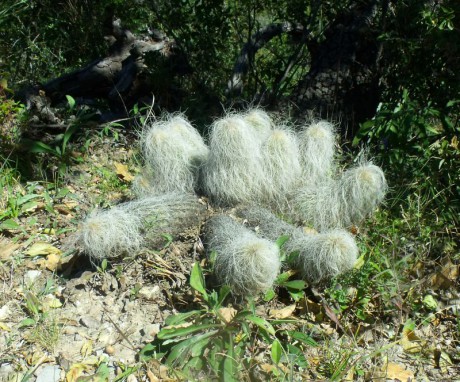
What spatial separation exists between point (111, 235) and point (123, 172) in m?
1.04

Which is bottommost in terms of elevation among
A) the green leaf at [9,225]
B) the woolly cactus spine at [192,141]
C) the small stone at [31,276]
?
the small stone at [31,276]

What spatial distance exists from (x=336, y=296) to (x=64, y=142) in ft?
6.84

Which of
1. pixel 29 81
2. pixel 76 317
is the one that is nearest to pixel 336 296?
pixel 76 317

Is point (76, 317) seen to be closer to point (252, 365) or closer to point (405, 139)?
point (252, 365)

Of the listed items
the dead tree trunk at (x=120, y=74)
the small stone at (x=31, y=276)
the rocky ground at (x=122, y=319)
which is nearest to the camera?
the rocky ground at (x=122, y=319)

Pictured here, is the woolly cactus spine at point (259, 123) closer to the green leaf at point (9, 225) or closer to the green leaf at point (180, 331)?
the green leaf at point (180, 331)

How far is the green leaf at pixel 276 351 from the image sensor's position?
2385 millimetres

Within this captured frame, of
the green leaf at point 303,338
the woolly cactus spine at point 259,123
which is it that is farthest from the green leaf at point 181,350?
the woolly cactus spine at point 259,123

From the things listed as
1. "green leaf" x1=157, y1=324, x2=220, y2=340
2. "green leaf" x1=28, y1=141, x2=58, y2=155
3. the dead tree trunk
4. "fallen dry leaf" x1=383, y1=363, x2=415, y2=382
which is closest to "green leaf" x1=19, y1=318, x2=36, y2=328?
"green leaf" x1=157, y1=324, x2=220, y2=340

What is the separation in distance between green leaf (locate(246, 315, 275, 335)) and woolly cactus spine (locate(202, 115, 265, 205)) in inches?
35.9

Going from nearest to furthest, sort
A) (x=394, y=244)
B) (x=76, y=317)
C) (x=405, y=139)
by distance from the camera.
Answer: (x=76, y=317)
(x=394, y=244)
(x=405, y=139)

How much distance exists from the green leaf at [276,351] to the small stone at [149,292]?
698 mm

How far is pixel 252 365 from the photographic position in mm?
2410

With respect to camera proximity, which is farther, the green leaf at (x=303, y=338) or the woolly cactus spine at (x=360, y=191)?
the woolly cactus spine at (x=360, y=191)
